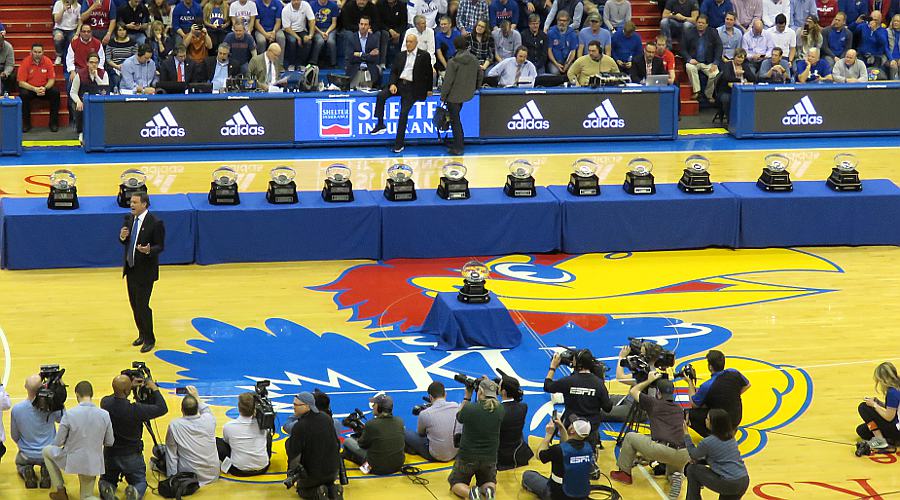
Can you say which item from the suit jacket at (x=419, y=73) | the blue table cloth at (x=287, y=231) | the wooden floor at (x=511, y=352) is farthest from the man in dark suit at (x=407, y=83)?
the wooden floor at (x=511, y=352)

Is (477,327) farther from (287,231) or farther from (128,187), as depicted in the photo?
(128,187)

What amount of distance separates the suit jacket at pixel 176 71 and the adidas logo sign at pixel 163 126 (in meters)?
0.97

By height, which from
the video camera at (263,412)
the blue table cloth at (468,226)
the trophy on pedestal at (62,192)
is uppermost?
the trophy on pedestal at (62,192)

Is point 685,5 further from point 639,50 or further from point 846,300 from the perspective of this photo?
point 846,300

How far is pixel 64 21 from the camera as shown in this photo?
91.2ft

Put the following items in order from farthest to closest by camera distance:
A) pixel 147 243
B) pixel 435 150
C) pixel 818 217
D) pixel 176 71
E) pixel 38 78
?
pixel 38 78 → pixel 176 71 → pixel 435 150 → pixel 818 217 → pixel 147 243

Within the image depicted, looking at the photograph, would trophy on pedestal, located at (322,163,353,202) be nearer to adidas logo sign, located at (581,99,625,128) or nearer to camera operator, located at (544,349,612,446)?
camera operator, located at (544,349,612,446)

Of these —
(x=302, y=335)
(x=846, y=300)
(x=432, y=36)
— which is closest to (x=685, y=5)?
(x=432, y=36)

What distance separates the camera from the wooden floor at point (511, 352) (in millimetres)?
13516

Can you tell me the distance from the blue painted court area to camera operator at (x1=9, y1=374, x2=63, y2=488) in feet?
40.0

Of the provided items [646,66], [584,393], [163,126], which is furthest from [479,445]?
[646,66]

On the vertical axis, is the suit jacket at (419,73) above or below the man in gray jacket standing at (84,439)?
above

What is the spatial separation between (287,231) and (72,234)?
283 centimetres

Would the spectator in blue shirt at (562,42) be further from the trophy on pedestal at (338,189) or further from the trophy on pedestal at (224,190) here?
the trophy on pedestal at (224,190)
